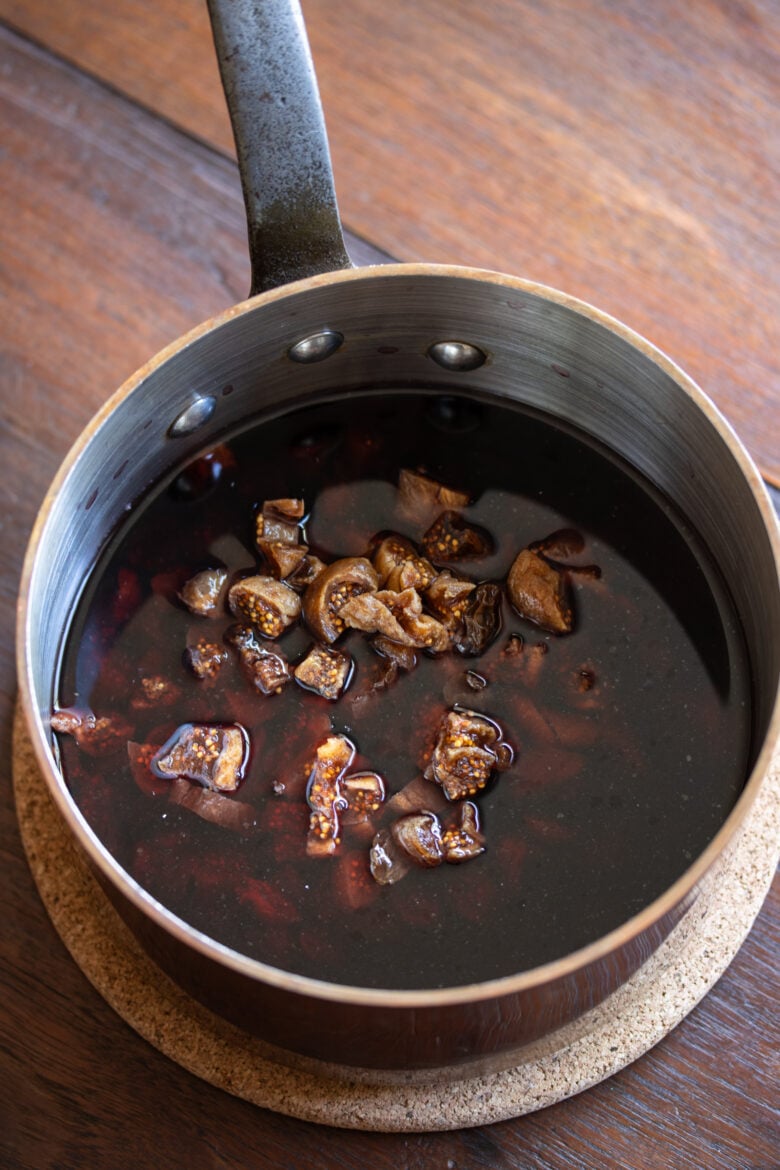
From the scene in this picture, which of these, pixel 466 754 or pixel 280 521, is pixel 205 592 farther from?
pixel 466 754

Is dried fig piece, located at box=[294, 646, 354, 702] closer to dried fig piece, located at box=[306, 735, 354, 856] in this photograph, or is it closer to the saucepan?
dried fig piece, located at box=[306, 735, 354, 856]

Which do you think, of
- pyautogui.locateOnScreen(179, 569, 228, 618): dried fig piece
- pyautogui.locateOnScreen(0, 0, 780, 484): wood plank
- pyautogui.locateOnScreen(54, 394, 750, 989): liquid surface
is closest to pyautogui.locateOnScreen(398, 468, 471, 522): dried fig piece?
pyautogui.locateOnScreen(54, 394, 750, 989): liquid surface

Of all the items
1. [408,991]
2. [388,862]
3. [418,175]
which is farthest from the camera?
[418,175]

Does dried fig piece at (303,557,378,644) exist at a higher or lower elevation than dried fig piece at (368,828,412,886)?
higher

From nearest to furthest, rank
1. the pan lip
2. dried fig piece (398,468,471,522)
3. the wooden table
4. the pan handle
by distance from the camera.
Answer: the pan lip → the pan handle → dried fig piece (398,468,471,522) → the wooden table

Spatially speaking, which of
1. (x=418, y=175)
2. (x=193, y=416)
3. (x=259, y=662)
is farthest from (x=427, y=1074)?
(x=418, y=175)

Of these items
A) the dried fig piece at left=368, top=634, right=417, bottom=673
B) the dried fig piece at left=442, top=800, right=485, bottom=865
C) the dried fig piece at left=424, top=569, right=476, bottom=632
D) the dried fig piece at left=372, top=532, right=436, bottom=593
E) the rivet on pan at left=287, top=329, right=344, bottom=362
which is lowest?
the dried fig piece at left=442, top=800, right=485, bottom=865

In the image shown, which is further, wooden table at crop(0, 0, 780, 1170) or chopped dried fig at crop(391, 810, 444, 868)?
wooden table at crop(0, 0, 780, 1170)

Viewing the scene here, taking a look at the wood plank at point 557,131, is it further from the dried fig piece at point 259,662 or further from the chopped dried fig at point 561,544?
the dried fig piece at point 259,662
